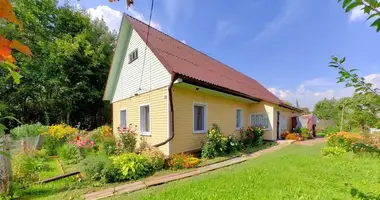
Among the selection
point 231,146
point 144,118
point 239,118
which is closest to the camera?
point 231,146

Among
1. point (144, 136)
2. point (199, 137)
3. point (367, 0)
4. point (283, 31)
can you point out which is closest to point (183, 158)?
point (199, 137)

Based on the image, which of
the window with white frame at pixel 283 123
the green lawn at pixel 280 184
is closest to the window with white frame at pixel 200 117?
the green lawn at pixel 280 184

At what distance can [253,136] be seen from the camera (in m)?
12.3

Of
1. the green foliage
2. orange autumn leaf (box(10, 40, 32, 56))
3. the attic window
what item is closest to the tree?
the attic window

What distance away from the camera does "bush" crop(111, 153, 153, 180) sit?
6.30 meters

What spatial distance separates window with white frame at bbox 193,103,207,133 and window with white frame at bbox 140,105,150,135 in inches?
89.1

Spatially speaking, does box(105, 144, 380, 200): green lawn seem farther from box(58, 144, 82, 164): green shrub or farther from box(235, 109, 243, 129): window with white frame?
box(235, 109, 243, 129): window with white frame

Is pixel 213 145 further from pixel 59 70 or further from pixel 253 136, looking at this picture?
pixel 59 70

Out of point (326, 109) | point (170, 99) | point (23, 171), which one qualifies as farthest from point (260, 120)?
point (326, 109)

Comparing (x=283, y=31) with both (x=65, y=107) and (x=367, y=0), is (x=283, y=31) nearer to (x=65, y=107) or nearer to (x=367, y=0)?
(x=367, y=0)

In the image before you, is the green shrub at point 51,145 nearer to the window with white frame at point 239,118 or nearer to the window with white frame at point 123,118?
the window with white frame at point 123,118

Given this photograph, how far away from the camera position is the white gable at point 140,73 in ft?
30.7

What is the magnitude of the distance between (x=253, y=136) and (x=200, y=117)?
398cm

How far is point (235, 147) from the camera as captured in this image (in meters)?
10.1
